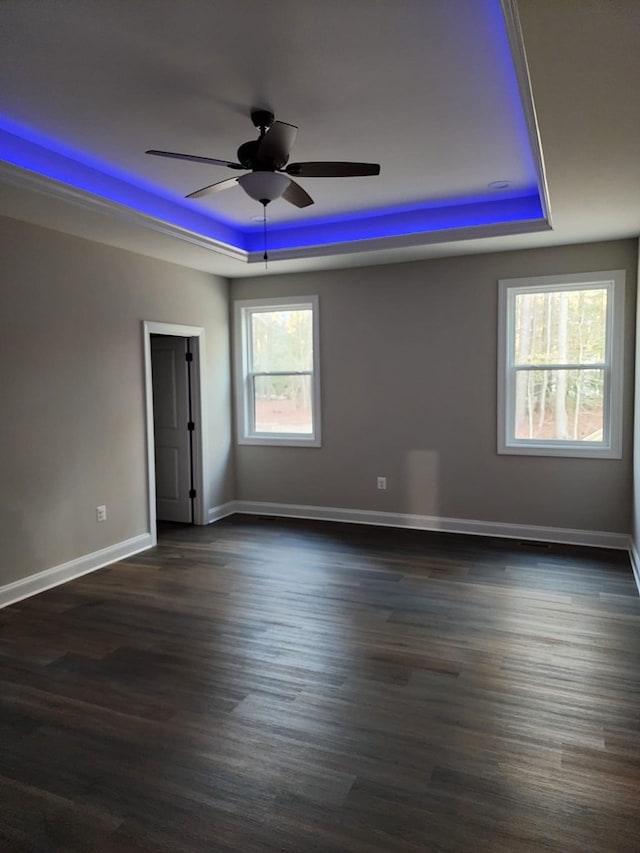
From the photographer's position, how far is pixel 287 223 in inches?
214

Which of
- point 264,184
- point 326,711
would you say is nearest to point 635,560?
point 326,711

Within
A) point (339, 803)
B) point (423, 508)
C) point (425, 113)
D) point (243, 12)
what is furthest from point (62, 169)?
point (423, 508)

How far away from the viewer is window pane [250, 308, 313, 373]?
20.2 ft

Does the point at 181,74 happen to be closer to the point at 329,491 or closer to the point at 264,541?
the point at 264,541

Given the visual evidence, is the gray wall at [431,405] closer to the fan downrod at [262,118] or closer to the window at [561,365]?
the window at [561,365]

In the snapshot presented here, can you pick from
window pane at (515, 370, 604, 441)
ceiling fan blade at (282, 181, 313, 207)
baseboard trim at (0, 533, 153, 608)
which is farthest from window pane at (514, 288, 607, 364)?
baseboard trim at (0, 533, 153, 608)

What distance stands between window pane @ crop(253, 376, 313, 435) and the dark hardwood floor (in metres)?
2.12

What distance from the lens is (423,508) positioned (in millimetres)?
5711

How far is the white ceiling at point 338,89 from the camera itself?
84.6 inches

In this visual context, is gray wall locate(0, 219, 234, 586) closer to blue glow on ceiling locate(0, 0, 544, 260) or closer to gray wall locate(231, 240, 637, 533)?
blue glow on ceiling locate(0, 0, 544, 260)

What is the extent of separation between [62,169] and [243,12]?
77.6 inches

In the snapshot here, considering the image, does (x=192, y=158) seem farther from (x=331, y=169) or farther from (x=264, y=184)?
(x=331, y=169)

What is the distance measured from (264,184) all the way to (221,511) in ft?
13.4

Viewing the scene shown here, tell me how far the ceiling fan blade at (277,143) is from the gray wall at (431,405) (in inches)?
113
